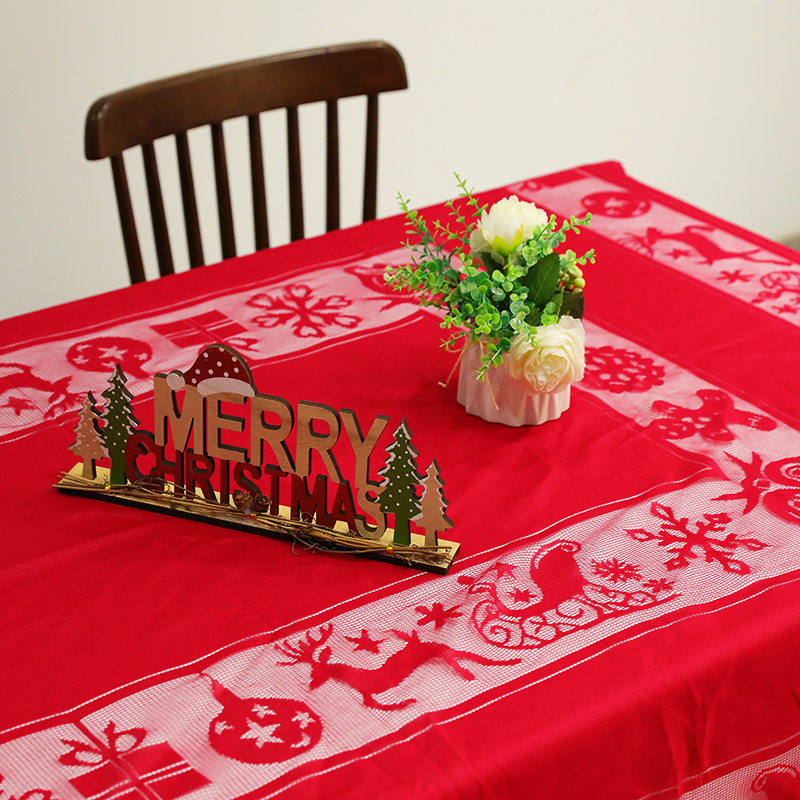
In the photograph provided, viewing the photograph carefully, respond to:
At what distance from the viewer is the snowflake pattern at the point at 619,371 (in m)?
1.41

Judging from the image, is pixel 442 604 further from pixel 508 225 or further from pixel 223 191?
pixel 223 191

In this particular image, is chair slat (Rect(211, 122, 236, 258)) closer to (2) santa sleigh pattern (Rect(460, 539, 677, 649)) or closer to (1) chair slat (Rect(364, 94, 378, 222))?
(1) chair slat (Rect(364, 94, 378, 222))

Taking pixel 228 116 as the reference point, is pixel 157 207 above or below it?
below

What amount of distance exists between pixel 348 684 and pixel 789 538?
20.2 inches

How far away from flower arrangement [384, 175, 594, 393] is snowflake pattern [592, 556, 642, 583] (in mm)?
235

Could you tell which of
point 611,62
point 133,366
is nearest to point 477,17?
point 611,62

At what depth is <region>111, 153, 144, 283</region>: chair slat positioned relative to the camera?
70.1 inches

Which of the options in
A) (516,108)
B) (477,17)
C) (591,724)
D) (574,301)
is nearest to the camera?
(591,724)

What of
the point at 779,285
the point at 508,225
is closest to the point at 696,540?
the point at 508,225

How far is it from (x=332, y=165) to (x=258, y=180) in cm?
15

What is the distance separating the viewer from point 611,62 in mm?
3480

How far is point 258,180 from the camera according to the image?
195cm

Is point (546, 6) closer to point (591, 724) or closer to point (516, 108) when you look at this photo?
point (516, 108)

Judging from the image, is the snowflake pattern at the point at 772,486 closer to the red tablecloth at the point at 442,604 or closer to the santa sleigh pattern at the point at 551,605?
the red tablecloth at the point at 442,604
